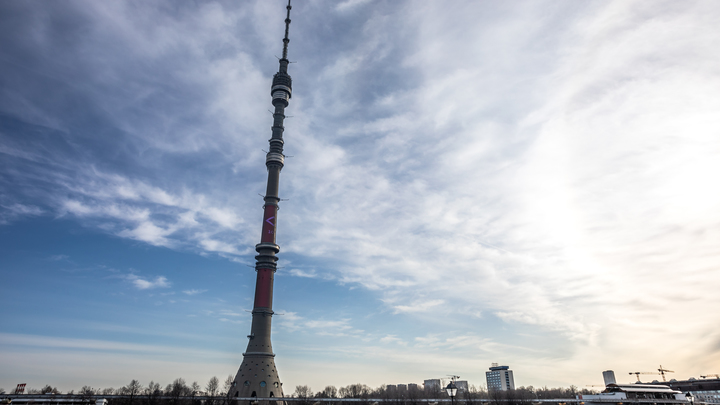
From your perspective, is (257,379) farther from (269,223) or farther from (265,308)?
(269,223)

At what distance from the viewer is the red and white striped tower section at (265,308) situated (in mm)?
131250

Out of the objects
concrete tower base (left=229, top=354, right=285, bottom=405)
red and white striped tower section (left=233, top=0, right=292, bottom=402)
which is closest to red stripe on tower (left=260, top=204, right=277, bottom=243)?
red and white striped tower section (left=233, top=0, right=292, bottom=402)

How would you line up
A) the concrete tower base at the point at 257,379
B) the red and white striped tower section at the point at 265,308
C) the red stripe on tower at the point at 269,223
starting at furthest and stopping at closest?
the red stripe on tower at the point at 269,223 → the red and white striped tower section at the point at 265,308 → the concrete tower base at the point at 257,379

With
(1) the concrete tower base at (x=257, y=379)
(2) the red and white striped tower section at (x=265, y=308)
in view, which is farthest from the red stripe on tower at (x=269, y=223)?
(1) the concrete tower base at (x=257, y=379)

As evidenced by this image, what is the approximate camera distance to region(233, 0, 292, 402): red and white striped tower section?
131250 mm

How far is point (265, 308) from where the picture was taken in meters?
138

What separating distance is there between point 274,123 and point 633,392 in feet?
501

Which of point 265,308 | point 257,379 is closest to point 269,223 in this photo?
point 265,308

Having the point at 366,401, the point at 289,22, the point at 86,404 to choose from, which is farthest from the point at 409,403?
the point at 289,22

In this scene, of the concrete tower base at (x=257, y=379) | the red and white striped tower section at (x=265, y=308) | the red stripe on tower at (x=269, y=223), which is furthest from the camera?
the red stripe on tower at (x=269, y=223)

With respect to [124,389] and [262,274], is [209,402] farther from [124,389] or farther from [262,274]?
[124,389]

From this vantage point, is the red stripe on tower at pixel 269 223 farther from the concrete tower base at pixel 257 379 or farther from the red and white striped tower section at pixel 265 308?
the concrete tower base at pixel 257 379

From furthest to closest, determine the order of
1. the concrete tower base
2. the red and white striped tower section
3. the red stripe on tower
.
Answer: the red stripe on tower → the red and white striped tower section → the concrete tower base

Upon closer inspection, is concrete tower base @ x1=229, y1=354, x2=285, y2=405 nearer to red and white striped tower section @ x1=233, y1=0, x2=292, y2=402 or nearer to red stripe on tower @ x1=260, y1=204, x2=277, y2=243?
red and white striped tower section @ x1=233, y1=0, x2=292, y2=402
